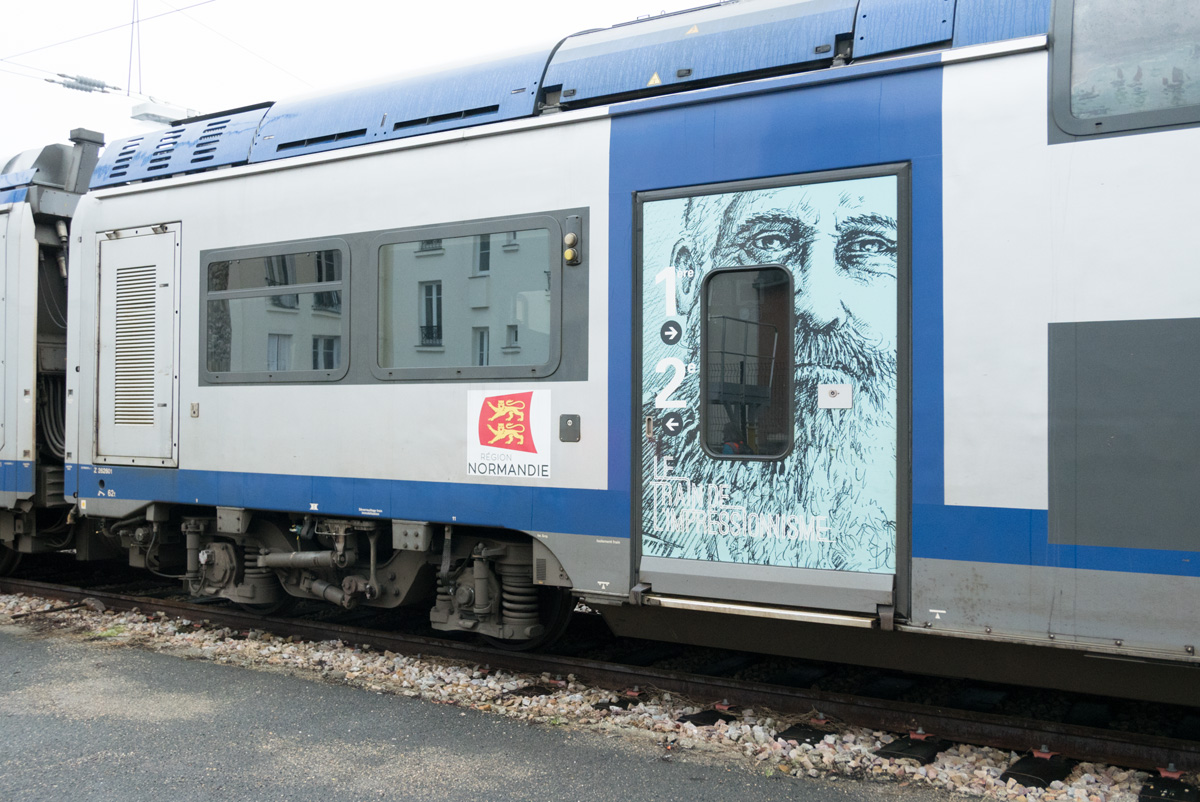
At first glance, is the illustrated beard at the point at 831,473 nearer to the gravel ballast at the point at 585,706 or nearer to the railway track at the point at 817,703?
the gravel ballast at the point at 585,706

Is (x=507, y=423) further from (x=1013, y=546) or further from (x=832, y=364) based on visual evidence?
(x=1013, y=546)

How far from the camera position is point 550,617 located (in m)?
5.73

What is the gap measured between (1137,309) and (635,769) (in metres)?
2.91

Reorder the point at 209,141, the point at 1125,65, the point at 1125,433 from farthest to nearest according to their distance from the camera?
1. the point at 209,141
2. the point at 1125,65
3. the point at 1125,433

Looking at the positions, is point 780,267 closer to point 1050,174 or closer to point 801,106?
point 801,106

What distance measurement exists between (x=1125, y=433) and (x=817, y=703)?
2096mm

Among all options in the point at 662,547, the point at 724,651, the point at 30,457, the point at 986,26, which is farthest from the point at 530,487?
the point at 30,457

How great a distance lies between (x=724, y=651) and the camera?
604cm

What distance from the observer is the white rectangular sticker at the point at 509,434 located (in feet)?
16.0

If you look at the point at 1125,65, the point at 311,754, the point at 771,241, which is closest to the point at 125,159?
the point at 311,754

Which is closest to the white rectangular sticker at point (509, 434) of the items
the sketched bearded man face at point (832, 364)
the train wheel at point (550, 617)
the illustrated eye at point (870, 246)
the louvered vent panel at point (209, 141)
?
the sketched bearded man face at point (832, 364)

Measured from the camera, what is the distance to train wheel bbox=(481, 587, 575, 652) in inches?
223

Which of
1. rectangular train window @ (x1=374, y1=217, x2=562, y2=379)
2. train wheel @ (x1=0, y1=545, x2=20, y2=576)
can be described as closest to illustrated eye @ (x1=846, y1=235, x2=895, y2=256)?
rectangular train window @ (x1=374, y1=217, x2=562, y2=379)

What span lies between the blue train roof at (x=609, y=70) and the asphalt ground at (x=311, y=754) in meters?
3.38
